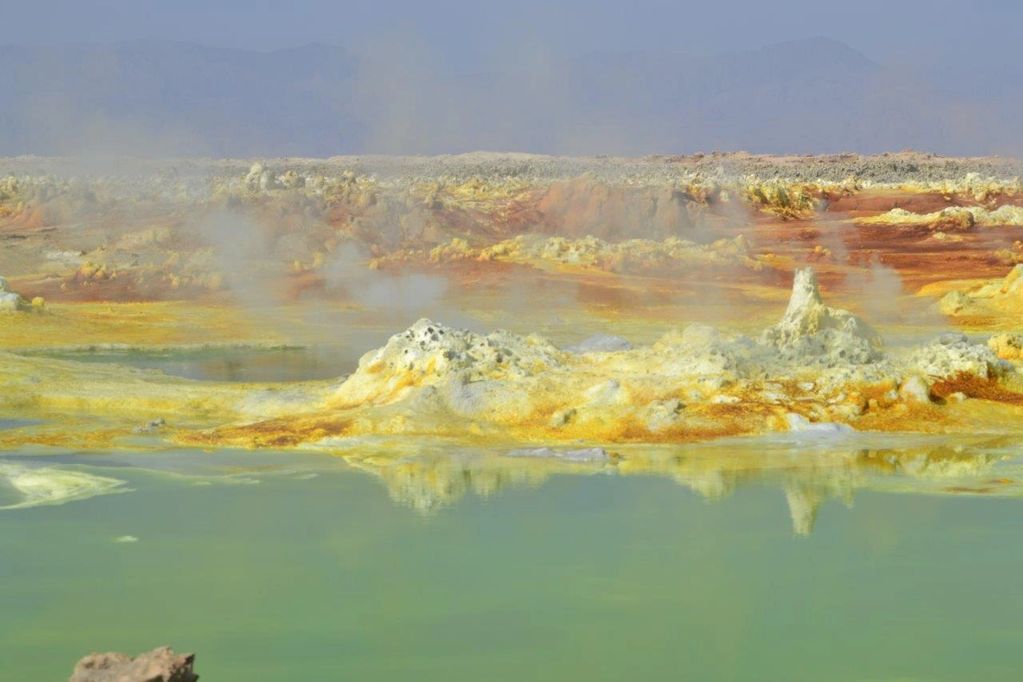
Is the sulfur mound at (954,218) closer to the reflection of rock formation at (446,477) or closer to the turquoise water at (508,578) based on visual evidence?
the reflection of rock formation at (446,477)

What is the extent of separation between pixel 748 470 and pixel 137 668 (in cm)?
961

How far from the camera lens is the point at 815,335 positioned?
67.6 ft

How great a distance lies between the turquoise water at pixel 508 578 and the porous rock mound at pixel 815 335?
3.64 meters

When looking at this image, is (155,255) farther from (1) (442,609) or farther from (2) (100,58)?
(2) (100,58)

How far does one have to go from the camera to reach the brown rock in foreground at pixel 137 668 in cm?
803

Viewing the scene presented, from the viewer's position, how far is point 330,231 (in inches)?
1978

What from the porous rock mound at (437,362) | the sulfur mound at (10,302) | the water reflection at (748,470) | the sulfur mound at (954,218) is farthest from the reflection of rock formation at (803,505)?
the sulfur mound at (954,218)

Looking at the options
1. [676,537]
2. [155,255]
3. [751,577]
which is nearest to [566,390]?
[676,537]

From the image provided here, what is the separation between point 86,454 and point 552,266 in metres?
28.2

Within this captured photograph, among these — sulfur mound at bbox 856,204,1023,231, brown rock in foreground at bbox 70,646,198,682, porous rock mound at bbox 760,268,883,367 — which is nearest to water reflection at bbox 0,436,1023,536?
porous rock mound at bbox 760,268,883,367

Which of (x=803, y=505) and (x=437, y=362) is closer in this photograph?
(x=803, y=505)

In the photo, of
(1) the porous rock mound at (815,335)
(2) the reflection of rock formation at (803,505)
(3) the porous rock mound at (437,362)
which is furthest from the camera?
(1) the porous rock mound at (815,335)

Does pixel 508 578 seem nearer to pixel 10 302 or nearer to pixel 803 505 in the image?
pixel 803 505

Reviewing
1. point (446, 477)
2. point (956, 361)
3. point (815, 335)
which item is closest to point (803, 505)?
point (446, 477)
